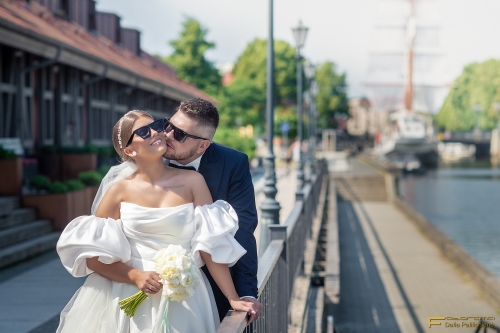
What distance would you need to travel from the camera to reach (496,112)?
110 m

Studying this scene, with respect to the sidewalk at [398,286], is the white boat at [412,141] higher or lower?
higher

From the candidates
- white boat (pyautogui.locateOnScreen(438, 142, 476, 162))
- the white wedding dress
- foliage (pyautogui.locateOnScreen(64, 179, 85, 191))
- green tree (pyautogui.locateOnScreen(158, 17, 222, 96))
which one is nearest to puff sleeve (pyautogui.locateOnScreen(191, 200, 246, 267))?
the white wedding dress

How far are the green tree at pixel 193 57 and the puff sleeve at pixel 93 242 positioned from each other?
2464 inches

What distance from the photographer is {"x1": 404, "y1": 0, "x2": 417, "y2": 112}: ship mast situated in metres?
101

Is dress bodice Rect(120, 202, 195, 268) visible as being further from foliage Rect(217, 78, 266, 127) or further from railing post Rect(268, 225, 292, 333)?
foliage Rect(217, 78, 266, 127)

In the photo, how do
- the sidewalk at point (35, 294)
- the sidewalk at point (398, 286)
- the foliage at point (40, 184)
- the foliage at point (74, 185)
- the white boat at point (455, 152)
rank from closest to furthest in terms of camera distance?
the sidewalk at point (35, 294)
the foliage at point (40, 184)
the foliage at point (74, 185)
the sidewalk at point (398, 286)
the white boat at point (455, 152)

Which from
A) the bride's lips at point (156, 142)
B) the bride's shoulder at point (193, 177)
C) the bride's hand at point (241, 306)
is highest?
the bride's lips at point (156, 142)

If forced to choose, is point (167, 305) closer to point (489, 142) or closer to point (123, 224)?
point (123, 224)

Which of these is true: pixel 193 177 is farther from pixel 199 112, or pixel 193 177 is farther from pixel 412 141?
pixel 412 141

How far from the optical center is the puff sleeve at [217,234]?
11.4ft

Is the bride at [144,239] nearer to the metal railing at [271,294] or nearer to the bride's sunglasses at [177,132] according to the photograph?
the bride's sunglasses at [177,132]

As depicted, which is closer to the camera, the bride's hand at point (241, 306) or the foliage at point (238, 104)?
the bride's hand at point (241, 306)

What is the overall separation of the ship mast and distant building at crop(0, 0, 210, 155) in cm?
7886

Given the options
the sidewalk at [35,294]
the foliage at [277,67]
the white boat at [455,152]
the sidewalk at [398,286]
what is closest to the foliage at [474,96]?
the white boat at [455,152]
